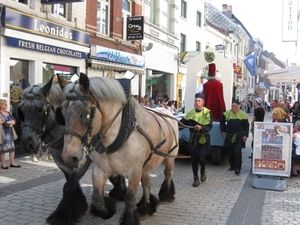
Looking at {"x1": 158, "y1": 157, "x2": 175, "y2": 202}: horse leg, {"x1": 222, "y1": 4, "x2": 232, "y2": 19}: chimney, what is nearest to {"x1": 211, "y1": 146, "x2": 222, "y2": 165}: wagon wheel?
{"x1": 158, "y1": 157, "x2": 175, "y2": 202}: horse leg

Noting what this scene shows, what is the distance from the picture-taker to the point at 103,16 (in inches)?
536

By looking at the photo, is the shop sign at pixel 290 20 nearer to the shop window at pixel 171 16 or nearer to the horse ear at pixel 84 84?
the shop window at pixel 171 16

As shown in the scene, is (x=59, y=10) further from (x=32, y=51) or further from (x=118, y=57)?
(x=118, y=57)

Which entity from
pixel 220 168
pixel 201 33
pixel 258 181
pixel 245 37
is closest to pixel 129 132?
pixel 258 181

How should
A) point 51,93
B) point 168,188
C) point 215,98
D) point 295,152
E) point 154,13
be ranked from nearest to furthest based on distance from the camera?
1. point 51,93
2. point 168,188
3. point 295,152
4. point 215,98
5. point 154,13

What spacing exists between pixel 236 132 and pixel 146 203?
12.6 ft

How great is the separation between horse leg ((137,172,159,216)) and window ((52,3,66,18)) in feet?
26.3

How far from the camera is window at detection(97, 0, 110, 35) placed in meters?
13.2

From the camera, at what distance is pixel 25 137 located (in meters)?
3.89

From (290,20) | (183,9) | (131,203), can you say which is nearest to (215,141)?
(131,203)

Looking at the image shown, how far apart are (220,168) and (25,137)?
5664mm

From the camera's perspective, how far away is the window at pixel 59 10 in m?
10.8

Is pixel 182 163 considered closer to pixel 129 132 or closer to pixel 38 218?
pixel 38 218

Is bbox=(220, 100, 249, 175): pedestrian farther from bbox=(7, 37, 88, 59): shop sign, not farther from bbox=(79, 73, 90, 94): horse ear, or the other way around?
bbox=(7, 37, 88, 59): shop sign
